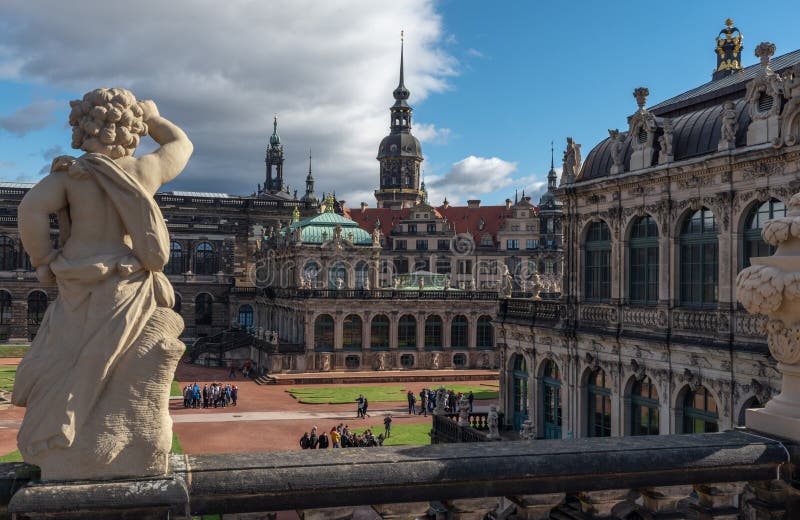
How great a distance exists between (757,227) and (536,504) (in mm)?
18429

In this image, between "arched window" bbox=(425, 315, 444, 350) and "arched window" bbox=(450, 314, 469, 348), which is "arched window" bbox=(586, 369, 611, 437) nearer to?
"arched window" bbox=(425, 315, 444, 350)

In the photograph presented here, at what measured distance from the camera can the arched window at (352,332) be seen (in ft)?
201

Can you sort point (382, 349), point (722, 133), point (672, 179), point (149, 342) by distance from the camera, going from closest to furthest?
1. point (149, 342)
2. point (722, 133)
3. point (672, 179)
4. point (382, 349)

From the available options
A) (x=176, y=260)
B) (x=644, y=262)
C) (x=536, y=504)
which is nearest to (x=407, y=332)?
(x=176, y=260)

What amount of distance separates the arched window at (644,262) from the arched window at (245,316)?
62.5 metres

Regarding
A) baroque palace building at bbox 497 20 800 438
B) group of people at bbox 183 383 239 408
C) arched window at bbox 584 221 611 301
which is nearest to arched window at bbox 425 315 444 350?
group of people at bbox 183 383 239 408

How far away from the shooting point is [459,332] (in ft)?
210

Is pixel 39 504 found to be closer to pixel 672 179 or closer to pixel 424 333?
pixel 672 179

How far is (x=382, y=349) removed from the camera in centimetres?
6191

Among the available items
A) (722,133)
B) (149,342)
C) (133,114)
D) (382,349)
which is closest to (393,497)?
(149,342)

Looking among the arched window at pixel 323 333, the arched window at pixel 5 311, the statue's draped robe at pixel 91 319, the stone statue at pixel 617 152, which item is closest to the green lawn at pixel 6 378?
the arched window at pixel 5 311

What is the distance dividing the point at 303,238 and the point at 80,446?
195 ft

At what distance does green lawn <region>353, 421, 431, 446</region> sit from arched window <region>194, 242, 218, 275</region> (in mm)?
49890

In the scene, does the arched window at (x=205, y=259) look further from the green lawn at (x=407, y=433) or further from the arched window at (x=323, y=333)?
the green lawn at (x=407, y=433)
